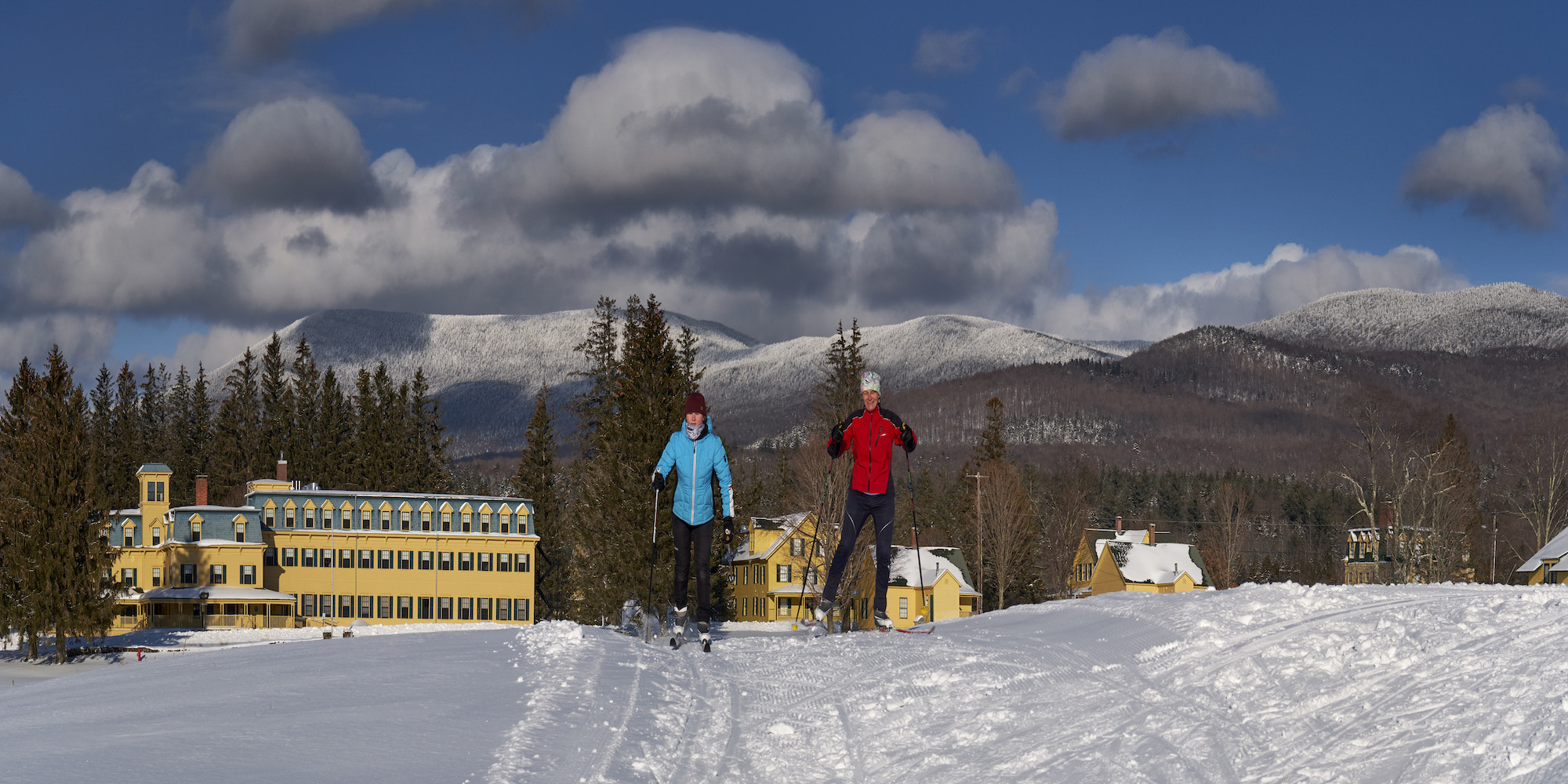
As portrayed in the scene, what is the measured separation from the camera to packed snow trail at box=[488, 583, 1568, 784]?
7.15 metres

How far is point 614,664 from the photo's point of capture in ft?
35.1

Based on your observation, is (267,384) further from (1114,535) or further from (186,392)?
(1114,535)

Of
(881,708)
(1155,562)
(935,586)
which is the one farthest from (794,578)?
(881,708)

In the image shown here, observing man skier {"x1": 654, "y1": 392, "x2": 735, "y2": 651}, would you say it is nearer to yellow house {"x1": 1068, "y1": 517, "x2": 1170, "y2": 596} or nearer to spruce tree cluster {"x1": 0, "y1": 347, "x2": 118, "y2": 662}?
spruce tree cluster {"x1": 0, "y1": 347, "x2": 118, "y2": 662}

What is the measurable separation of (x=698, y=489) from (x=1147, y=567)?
91487 millimetres

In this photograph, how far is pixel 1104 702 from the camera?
29.2 ft

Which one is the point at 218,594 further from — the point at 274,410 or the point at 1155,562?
the point at 1155,562

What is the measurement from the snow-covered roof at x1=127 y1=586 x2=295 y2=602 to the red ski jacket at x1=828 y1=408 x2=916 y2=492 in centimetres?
6303

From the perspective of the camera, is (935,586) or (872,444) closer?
(872,444)

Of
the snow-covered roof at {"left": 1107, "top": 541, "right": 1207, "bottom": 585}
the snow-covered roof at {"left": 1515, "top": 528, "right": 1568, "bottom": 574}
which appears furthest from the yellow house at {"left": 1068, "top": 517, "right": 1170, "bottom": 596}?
the snow-covered roof at {"left": 1515, "top": 528, "right": 1568, "bottom": 574}

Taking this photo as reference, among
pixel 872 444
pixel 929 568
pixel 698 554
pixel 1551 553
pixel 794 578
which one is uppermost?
pixel 872 444

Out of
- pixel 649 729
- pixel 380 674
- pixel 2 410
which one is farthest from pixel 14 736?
pixel 2 410

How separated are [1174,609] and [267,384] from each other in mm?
96813

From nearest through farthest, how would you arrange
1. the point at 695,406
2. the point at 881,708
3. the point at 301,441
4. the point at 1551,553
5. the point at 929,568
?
the point at 881,708 < the point at 695,406 < the point at 1551,553 < the point at 929,568 < the point at 301,441
